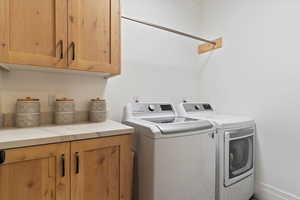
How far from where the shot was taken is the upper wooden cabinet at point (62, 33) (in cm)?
111

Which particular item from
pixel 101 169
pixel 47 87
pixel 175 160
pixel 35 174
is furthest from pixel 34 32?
pixel 175 160

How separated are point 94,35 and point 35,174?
102 centimetres

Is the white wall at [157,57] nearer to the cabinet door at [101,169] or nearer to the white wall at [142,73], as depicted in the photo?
the white wall at [142,73]

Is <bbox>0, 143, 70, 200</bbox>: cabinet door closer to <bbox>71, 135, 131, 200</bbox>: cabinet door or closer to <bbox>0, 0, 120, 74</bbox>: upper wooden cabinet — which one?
<bbox>71, 135, 131, 200</bbox>: cabinet door

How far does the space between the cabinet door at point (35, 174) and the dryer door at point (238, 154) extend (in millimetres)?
1361

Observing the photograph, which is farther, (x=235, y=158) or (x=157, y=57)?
(x=157, y=57)

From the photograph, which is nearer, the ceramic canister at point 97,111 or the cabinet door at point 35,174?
the cabinet door at point 35,174

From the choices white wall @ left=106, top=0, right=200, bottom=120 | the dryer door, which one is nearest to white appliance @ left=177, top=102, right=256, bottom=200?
the dryer door

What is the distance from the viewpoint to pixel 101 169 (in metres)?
1.21

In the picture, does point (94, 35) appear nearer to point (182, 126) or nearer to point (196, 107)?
point (182, 126)

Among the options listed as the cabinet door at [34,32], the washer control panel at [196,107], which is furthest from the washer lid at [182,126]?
the cabinet door at [34,32]

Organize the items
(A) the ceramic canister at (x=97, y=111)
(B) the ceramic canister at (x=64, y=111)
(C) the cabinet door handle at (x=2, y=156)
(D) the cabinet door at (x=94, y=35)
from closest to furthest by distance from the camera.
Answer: (C) the cabinet door handle at (x=2, y=156) < (D) the cabinet door at (x=94, y=35) < (B) the ceramic canister at (x=64, y=111) < (A) the ceramic canister at (x=97, y=111)

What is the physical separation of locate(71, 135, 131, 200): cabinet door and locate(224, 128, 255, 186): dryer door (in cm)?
95

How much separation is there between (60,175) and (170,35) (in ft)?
6.77
